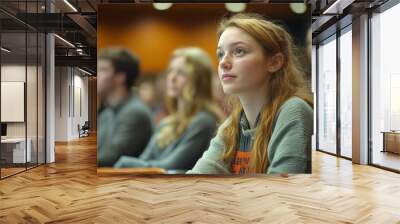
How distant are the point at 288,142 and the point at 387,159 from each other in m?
2.84

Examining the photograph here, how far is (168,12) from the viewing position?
690cm

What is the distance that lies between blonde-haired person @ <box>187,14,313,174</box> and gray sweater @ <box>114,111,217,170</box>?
0.43 feet

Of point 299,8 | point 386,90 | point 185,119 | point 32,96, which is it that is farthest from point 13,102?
point 386,90

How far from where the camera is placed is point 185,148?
680cm

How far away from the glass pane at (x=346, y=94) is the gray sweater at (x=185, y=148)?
4.44m

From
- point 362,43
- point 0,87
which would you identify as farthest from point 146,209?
point 362,43

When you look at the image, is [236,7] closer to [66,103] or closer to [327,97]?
[327,97]

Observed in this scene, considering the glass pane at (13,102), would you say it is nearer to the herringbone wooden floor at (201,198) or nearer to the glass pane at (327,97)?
the herringbone wooden floor at (201,198)

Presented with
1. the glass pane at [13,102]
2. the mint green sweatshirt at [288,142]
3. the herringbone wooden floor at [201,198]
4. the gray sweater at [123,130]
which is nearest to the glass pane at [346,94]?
the herringbone wooden floor at [201,198]

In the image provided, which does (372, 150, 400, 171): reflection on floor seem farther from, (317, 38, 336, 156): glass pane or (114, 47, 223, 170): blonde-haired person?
(114, 47, 223, 170): blonde-haired person

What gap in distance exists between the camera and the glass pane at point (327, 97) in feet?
36.3

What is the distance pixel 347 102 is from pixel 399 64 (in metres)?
2.42

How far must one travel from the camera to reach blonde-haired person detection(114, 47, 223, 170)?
6.75m

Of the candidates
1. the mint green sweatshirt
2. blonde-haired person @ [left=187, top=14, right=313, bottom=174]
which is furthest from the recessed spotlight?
the mint green sweatshirt
